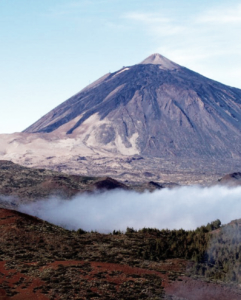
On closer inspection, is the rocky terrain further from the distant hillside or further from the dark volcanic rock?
the dark volcanic rock

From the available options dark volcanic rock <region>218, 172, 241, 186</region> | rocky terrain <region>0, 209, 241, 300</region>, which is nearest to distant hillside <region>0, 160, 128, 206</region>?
dark volcanic rock <region>218, 172, 241, 186</region>

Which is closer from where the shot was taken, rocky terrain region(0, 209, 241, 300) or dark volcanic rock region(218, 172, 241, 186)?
rocky terrain region(0, 209, 241, 300)

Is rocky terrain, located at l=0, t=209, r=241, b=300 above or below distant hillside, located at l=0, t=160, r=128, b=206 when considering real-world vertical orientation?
below

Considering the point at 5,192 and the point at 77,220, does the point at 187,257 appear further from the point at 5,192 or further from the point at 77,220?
the point at 5,192

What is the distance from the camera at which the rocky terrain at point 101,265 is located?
33.8 m

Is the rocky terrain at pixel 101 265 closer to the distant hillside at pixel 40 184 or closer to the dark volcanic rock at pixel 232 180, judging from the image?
the distant hillside at pixel 40 184

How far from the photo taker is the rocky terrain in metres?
33.8

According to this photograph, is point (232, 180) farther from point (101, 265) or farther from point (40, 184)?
point (101, 265)

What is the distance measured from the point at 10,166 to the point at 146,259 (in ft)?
404

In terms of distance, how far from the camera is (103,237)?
50.0 metres

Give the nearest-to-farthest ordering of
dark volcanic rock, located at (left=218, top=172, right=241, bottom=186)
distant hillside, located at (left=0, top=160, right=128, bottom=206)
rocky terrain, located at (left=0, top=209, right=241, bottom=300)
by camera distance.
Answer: rocky terrain, located at (left=0, top=209, right=241, bottom=300)
distant hillside, located at (left=0, top=160, right=128, bottom=206)
dark volcanic rock, located at (left=218, top=172, right=241, bottom=186)

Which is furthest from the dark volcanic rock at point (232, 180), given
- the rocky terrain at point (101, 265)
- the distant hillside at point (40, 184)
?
the rocky terrain at point (101, 265)

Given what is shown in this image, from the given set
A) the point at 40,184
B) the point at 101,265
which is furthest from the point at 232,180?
the point at 101,265

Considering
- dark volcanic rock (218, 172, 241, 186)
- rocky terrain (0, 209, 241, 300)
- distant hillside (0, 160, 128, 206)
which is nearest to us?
rocky terrain (0, 209, 241, 300)
